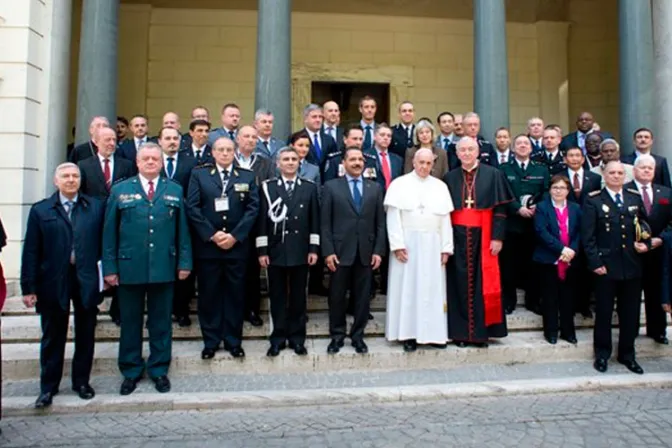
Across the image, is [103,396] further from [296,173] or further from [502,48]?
[502,48]

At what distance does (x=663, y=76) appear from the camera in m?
7.08

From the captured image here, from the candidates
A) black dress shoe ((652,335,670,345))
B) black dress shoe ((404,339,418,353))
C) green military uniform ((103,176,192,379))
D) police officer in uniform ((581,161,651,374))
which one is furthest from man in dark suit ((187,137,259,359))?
black dress shoe ((652,335,670,345))

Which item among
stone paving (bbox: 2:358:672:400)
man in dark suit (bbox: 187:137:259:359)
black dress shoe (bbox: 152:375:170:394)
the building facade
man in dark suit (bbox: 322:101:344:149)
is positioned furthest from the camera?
the building facade

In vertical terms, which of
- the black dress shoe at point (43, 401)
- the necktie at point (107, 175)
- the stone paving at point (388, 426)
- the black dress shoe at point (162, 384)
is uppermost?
the necktie at point (107, 175)

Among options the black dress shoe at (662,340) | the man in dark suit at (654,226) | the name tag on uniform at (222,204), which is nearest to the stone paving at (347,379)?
the black dress shoe at (662,340)

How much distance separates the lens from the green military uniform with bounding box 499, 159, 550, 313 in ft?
18.4

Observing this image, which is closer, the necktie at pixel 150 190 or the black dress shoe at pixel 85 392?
the black dress shoe at pixel 85 392

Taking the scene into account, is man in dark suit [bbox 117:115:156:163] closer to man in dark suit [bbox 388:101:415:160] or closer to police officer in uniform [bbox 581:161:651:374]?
man in dark suit [bbox 388:101:415:160]

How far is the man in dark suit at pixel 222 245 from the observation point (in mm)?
→ 4586

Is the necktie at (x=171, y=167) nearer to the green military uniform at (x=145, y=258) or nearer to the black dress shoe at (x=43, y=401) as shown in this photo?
the green military uniform at (x=145, y=258)

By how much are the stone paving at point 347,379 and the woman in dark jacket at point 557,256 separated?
42 centimetres

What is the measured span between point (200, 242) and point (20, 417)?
1.93 meters

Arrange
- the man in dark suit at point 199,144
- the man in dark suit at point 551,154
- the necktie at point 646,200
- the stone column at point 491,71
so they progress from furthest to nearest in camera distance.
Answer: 1. the stone column at point 491,71
2. the man in dark suit at point 551,154
3. the man in dark suit at point 199,144
4. the necktie at point 646,200

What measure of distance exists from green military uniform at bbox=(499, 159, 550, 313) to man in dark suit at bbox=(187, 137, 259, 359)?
2858 mm
